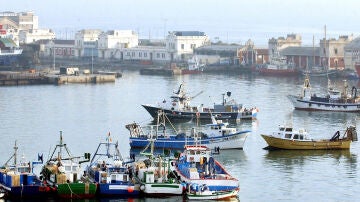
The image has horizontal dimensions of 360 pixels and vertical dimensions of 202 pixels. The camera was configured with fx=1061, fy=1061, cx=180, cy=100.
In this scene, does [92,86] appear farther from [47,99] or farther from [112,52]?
[112,52]

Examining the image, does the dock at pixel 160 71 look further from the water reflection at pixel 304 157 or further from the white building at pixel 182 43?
the water reflection at pixel 304 157

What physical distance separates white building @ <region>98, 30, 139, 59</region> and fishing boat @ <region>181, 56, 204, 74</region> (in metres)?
9.75

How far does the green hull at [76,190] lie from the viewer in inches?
853

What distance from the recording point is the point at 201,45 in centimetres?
7575

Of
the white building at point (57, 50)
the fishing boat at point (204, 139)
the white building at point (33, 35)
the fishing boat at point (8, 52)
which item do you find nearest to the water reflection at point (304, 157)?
the fishing boat at point (204, 139)

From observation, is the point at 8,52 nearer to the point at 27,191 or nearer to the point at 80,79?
the point at 80,79

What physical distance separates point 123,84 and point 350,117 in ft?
62.1

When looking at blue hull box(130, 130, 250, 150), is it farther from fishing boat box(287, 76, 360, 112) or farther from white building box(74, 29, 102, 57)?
white building box(74, 29, 102, 57)

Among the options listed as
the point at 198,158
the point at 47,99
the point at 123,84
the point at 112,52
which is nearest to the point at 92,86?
the point at 123,84

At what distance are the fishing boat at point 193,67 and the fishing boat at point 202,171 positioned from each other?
41.8m

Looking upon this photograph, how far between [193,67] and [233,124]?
31554 mm

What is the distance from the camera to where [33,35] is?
276 ft

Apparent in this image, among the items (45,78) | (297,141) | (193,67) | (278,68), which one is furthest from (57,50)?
(297,141)

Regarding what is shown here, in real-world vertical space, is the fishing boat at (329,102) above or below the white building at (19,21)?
below
